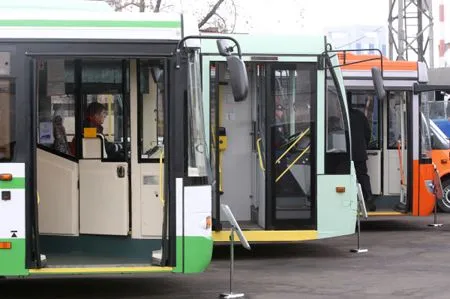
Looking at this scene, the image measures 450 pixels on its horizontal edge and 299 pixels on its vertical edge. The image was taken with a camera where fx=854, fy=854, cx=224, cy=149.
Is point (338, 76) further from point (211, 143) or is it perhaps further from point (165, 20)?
point (165, 20)

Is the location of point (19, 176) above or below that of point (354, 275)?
above

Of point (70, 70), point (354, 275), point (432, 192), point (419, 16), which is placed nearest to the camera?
point (70, 70)

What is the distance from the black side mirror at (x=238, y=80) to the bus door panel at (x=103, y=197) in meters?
1.92

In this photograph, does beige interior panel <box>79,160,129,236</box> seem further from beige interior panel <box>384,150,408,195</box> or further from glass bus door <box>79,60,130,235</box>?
beige interior panel <box>384,150,408,195</box>

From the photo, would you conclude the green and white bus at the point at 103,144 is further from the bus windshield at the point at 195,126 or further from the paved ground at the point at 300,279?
the paved ground at the point at 300,279

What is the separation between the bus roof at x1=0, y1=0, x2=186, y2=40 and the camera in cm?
814

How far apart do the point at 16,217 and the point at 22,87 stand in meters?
1.23

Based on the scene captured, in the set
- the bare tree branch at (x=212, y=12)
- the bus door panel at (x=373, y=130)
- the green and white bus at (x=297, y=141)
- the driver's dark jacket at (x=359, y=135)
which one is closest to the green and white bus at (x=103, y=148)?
the green and white bus at (x=297, y=141)

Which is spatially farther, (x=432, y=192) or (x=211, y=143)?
(x=432, y=192)

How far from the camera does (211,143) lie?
11.4 m

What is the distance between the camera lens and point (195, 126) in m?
8.27

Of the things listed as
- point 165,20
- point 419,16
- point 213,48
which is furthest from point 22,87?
point 419,16

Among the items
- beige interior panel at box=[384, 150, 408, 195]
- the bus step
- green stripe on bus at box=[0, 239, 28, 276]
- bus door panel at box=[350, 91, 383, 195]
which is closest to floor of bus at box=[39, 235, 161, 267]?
the bus step

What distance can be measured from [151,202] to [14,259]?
61.9 inches
